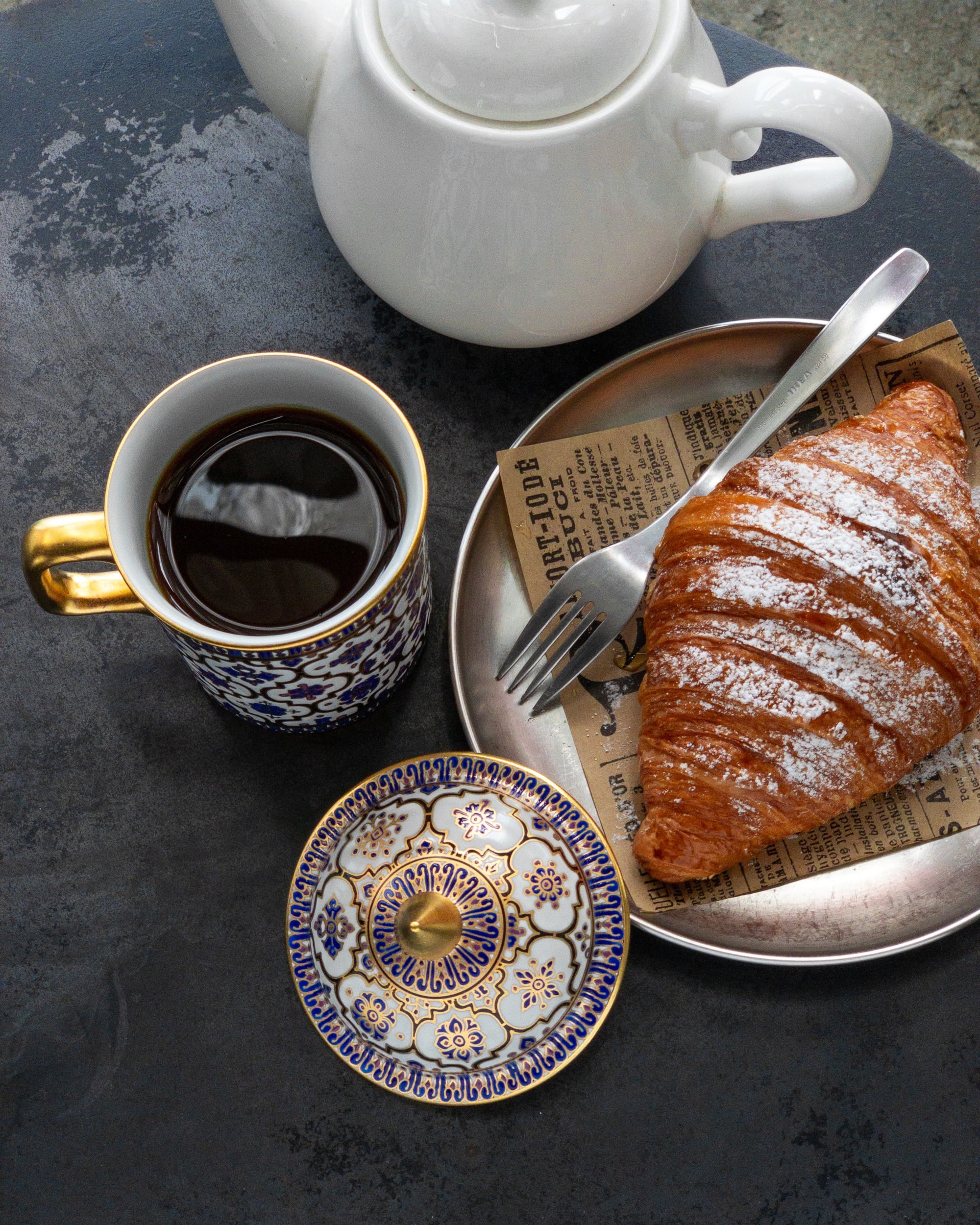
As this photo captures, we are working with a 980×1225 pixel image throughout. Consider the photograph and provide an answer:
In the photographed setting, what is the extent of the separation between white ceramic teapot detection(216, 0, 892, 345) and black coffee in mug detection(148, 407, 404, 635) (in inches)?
6.2

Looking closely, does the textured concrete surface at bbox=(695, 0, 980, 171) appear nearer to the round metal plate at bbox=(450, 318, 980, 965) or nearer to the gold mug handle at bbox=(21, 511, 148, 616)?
the round metal plate at bbox=(450, 318, 980, 965)

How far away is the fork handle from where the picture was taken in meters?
0.90

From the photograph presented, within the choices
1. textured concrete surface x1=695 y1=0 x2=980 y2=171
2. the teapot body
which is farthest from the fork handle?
textured concrete surface x1=695 y1=0 x2=980 y2=171

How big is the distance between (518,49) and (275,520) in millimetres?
372

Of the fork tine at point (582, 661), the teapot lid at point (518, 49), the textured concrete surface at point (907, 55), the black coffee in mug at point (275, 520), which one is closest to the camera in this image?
the teapot lid at point (518, 49)

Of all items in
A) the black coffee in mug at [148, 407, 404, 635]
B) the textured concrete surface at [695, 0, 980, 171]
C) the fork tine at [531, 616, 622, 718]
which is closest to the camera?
the black coffee in mug at [148, 407, 404, 635]

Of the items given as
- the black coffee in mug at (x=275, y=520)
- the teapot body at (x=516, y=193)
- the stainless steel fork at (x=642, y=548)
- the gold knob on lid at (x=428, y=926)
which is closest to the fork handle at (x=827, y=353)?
the stainless steel fork at (x=642, y=548)

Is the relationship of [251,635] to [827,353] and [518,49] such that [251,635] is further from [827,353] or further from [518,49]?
[827,353]

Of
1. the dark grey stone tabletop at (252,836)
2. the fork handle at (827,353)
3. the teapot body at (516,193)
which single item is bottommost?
the dark grey stone tabletop at (252,836)

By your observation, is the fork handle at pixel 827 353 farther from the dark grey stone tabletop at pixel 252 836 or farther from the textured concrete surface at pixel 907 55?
the textured concrete surface at pixel 907 55

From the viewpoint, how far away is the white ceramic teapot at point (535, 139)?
2.17 feet

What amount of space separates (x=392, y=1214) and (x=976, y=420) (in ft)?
2.82

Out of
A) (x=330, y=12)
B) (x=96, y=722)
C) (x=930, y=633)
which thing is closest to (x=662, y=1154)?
(x=930, y=633)

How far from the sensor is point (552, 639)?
2.91ft
